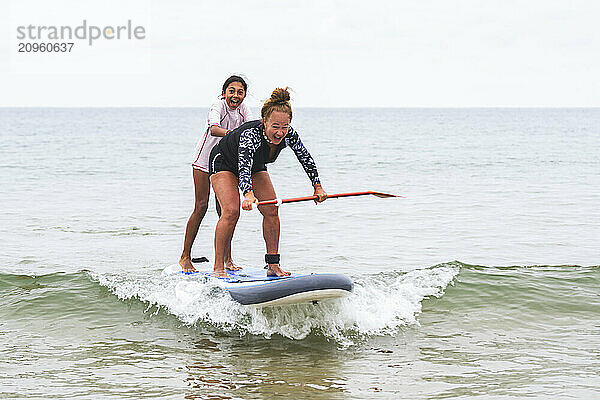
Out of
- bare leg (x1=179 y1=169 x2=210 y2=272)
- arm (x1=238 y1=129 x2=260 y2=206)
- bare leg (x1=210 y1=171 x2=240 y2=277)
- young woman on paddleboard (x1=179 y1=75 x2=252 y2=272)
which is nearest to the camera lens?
arm (x1=238 y1=129 x2=260 y2=206)

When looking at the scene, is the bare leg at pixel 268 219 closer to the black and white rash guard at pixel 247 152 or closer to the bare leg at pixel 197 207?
the black and white rash guard at pixel 247 152

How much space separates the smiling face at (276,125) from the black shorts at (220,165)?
0.46 meters

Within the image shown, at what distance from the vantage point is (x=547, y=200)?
17.1 meters

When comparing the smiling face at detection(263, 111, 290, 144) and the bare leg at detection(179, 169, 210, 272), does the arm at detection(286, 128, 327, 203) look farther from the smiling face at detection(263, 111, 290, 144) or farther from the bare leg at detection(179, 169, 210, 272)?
the bare leg at detection(179, 169, 210, 272)

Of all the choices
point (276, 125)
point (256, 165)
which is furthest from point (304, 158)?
point (276, 125)

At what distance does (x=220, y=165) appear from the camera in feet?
23.6

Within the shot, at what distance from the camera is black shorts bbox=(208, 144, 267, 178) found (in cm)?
715

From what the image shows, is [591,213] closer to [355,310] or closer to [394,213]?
[394,213]

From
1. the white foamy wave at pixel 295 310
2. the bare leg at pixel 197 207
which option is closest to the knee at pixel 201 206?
the bare leg at pixel 197 207
